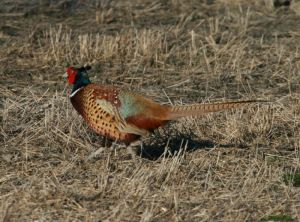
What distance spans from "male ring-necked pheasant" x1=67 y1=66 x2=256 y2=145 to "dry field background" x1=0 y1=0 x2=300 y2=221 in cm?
23

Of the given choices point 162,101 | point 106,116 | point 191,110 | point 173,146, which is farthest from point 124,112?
point 162,101

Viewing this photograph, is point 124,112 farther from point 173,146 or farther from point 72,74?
point 173,146

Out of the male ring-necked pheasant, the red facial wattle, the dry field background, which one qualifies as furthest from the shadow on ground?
the red facial wattle

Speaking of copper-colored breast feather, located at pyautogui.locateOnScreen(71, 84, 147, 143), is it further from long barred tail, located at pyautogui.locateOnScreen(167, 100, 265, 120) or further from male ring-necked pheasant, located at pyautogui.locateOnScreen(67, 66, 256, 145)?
long barred tail, located at pyautogui.locateOnScreen(167, 100, 265, 120)

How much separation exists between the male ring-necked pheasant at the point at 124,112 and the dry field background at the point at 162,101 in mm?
225

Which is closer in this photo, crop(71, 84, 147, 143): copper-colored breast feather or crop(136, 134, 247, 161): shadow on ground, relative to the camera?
crop(71, 84, 147, 143): copper-colored breast feather

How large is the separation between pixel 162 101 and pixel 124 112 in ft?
6.06

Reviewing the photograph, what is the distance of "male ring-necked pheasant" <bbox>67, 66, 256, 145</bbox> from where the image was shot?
6199 mm

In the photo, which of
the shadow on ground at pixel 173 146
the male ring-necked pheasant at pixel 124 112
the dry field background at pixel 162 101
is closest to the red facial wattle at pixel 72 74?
the male ring-necked pheasant at pixel 124 112

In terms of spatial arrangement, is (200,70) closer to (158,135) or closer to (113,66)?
(113,66)

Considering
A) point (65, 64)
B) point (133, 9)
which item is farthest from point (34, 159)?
point (133, 9)

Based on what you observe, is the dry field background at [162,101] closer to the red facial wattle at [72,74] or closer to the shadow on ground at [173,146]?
the shadow on ground at [173,146]

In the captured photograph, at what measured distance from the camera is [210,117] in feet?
23.9

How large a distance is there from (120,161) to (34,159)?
0.63m
